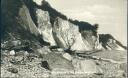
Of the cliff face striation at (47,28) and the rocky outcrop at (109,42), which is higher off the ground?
the cliff face striation at (47,28)

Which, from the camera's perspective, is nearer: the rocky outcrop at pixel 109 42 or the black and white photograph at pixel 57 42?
the black and white photograph at pixel 57 42

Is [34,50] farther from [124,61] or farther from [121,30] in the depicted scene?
[121,30]

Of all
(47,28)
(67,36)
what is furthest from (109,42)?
(47,28)

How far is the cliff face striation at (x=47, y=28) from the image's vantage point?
93.5 feet

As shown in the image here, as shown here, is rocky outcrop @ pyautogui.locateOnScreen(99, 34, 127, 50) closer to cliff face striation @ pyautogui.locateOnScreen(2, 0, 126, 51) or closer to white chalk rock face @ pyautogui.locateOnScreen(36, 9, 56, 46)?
cliff face striation @ pyautogui.locateOnScreen(2, 0, 126, 51)

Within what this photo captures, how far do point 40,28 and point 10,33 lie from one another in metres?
3.59

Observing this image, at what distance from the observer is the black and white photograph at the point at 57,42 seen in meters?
23.9

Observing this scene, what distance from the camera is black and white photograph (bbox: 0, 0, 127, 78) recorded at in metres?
23.9

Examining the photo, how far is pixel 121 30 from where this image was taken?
108 feet

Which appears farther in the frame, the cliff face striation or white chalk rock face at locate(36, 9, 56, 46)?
white chalk rock face at locate(36, 9, 56, 46)

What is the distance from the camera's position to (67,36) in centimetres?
3131

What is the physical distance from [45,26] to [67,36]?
5.85ft

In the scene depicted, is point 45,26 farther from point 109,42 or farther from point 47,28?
point 109,42

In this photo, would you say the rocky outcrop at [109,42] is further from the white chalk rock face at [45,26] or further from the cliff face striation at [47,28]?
the white chalk rock face at [45,26]
